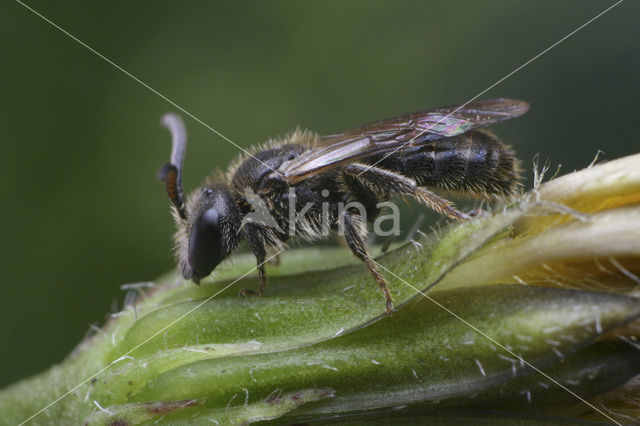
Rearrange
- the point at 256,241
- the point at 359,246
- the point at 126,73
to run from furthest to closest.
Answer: the point at 126,73 → the point at 256,241 → the point at 359,246

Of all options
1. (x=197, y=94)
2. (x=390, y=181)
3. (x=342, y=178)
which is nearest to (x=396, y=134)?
(x=390, y=181)

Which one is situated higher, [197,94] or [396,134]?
[197,94]

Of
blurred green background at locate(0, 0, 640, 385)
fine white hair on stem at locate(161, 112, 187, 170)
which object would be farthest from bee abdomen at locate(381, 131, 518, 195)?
fine white hair on stem at locate(161, 112, 187, 170)

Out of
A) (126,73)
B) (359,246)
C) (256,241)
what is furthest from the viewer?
(126,73)

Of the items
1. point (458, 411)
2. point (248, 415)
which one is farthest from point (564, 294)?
point (248, 415)

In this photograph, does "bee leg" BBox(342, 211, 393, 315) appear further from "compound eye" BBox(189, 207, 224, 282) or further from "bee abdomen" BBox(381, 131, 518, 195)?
"compound eye" BBox(189, 207, 224, 282)

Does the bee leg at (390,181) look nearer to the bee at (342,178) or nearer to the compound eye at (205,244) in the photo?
the bee at (342,178)

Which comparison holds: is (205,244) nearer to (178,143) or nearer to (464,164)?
(178,143)

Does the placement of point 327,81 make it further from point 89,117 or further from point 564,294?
point 564,294
